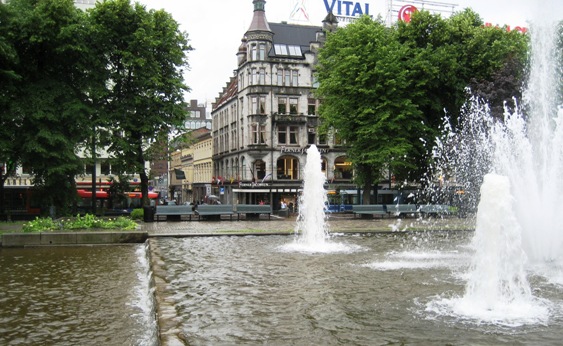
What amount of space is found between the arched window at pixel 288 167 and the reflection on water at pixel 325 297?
139 feet

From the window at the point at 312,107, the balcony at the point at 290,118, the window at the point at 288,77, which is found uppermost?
the window at the point at 288,77

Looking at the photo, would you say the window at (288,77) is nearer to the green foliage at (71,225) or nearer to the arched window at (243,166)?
the arched window at (243,166)

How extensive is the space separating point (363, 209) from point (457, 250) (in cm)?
1966

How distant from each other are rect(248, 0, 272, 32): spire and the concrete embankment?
4295 cm

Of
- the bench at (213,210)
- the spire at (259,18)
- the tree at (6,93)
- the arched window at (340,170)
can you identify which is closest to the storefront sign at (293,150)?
the arched window at (340,170)

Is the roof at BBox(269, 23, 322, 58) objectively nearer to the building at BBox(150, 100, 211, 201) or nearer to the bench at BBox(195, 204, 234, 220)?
the bench at BBox(195, 204, 234, 220)

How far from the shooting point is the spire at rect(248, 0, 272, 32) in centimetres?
6044

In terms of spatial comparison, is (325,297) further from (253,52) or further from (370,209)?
(253,52)

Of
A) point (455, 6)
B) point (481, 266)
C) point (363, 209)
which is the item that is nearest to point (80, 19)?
point (363, 209)

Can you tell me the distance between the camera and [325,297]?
1060cm

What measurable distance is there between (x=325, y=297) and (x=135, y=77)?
98.9ft

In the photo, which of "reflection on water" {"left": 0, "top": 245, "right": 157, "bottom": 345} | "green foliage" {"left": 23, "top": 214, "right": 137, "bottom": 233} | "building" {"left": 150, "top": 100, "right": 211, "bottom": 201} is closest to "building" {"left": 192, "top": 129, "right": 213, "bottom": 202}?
"building" {"left": 150, "top": 100, "right": 211, "bottom": 201}

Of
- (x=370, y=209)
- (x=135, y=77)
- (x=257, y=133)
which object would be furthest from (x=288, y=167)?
(x=135, y=77)

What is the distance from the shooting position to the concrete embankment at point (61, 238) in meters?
21.0
